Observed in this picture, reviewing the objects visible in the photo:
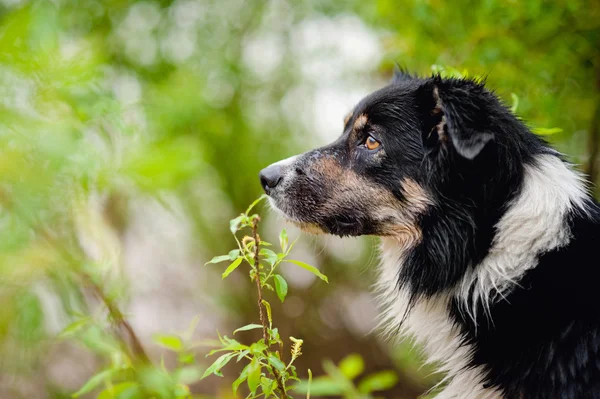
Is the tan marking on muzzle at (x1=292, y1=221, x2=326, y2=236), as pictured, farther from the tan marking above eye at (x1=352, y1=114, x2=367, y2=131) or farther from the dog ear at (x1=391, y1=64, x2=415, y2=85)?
the dog ear at (x1=391, y1=64, x2=415, y2=85)

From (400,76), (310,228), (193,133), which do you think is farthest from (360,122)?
(193,133)

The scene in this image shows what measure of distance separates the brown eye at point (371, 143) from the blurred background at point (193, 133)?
569 mm

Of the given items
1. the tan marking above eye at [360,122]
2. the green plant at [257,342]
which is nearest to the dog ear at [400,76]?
the tan marking above eye at [360,122]

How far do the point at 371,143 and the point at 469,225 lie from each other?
667 mm

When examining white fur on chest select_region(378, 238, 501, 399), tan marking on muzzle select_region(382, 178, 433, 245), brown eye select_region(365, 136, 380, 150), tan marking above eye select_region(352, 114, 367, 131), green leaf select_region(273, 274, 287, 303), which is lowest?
white fur on chest select_region(378, 238, 501, 399)

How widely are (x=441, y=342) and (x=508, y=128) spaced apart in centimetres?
103

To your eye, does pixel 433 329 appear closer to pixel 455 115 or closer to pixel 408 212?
pixel 408 212

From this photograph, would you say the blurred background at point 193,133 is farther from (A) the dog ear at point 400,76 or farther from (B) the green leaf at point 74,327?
(A) the dog ear at point 400,76

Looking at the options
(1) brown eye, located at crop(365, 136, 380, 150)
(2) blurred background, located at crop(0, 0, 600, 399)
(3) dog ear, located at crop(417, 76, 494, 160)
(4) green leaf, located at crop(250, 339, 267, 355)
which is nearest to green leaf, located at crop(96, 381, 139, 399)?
(2) blurred background, located at crop(0, 0, 600, 399)

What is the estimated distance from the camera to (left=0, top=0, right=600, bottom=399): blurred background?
122 centimetres

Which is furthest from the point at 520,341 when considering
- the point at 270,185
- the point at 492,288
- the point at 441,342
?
the point at 270,185

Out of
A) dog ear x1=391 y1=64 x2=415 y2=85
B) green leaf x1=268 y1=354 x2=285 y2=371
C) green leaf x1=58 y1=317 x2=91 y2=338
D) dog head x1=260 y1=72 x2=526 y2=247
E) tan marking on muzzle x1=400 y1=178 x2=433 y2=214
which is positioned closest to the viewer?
green leaf x1=58 y1=317 x2=91 y2=338

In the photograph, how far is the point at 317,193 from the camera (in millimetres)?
2717

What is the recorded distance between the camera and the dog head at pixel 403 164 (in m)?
2.27
